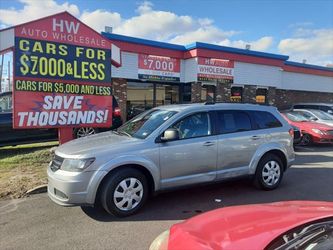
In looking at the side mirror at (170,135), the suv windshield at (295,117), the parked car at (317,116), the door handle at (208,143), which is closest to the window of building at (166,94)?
the suv windshield at (295,117)

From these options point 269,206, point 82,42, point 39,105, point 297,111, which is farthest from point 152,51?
point 269,206

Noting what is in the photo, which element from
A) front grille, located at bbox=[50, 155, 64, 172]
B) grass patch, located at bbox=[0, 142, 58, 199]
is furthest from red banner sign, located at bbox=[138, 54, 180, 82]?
front grille, located at bbox=[50, 155, 64, 172]

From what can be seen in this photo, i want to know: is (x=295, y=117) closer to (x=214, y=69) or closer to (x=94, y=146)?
(x=214, y=69)

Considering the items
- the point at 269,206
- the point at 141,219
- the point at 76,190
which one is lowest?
the point at 141,219

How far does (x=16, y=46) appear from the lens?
7.10 m

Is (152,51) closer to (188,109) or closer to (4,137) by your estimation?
(4,137)

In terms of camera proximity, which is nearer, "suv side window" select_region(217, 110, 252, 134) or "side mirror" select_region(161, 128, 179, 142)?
"side mirror" select_region(161, 128, 179, 142)

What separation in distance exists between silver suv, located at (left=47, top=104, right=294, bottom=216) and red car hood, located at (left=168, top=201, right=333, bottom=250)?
2307 millimetres

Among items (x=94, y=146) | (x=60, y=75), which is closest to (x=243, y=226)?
(x=94, y=146)

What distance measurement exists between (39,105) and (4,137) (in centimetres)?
313

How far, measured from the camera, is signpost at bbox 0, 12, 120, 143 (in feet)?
23.9

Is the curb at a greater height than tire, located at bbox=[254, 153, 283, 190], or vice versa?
tire, located at bbox=[254, 153, 283, 190]

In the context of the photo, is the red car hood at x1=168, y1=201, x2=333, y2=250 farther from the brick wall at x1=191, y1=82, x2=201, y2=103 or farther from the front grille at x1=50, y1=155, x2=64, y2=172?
the brick wall at x1=191, y1=82, x2=201, y2=103

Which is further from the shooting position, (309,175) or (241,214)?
(309,175)
